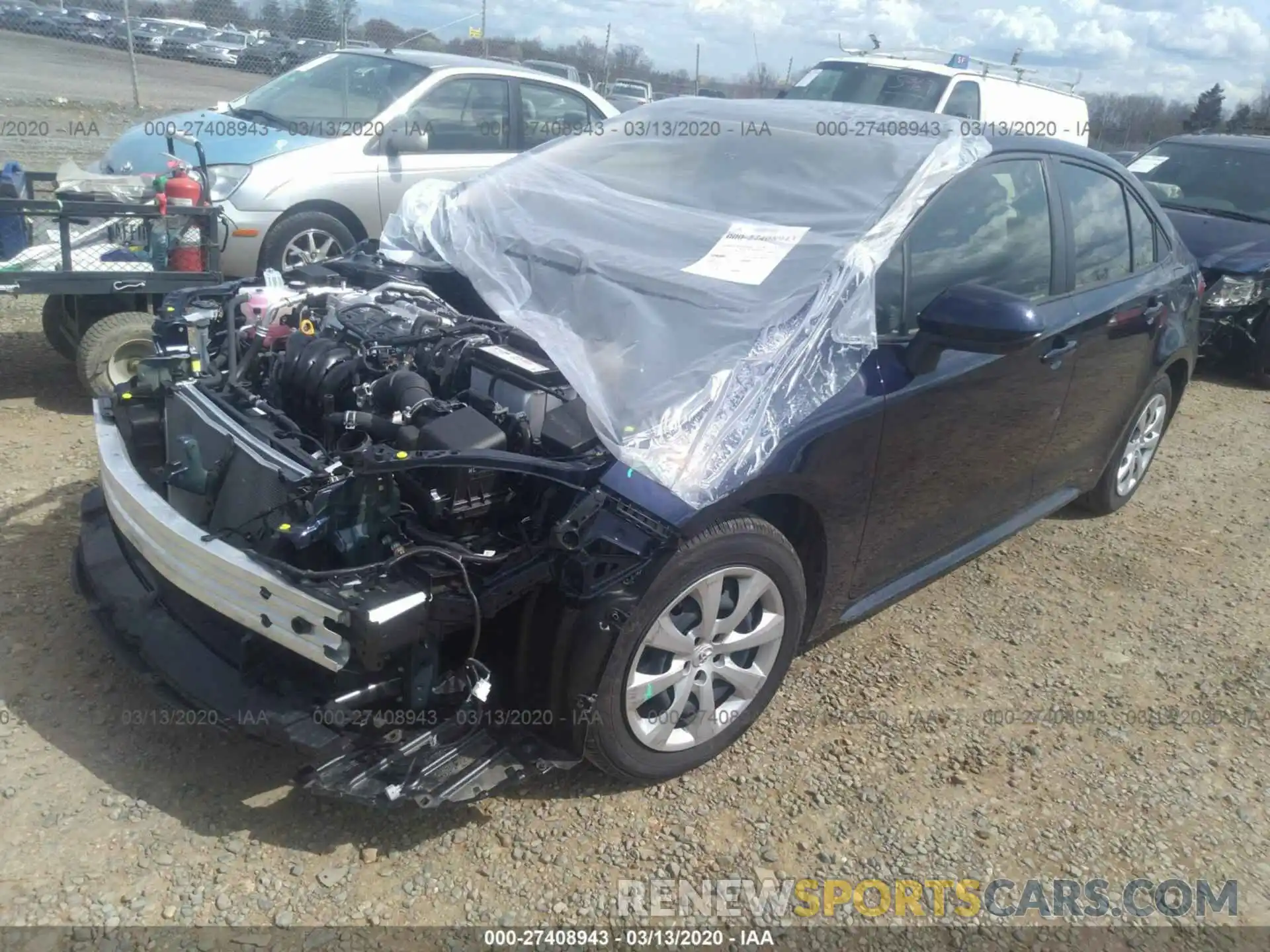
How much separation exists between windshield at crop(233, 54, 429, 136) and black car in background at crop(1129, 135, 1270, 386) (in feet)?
19.9

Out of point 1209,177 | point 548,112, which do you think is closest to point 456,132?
point 548,112

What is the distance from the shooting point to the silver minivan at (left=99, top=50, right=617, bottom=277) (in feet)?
20.1

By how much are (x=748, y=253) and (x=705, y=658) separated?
123cm

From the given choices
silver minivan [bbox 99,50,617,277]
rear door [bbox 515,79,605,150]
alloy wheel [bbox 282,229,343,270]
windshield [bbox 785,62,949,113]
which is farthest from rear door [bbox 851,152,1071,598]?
windshield [bbox 785,62,949,113]

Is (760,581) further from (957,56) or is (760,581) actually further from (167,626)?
(957,56)

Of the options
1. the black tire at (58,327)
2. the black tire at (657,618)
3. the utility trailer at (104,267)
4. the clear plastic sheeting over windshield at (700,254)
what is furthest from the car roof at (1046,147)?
the black tire at (58,327)

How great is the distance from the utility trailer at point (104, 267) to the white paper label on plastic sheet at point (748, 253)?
3.15 m

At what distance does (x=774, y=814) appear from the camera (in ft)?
9.20

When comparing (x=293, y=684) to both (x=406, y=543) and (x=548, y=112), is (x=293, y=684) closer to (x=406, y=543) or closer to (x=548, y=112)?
(x=406, y=543)

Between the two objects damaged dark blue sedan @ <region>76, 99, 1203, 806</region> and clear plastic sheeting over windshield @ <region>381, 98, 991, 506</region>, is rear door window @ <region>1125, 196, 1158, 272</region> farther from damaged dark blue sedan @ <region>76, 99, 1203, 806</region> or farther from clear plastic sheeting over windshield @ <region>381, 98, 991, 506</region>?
clear plastic sheeting over windshield @ <region>381, 98, 991, 506</region>

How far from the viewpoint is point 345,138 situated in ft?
21.7

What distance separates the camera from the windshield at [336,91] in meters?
6.93

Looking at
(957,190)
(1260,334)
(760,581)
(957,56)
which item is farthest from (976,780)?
(957,56)

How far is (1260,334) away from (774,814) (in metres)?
6.97
